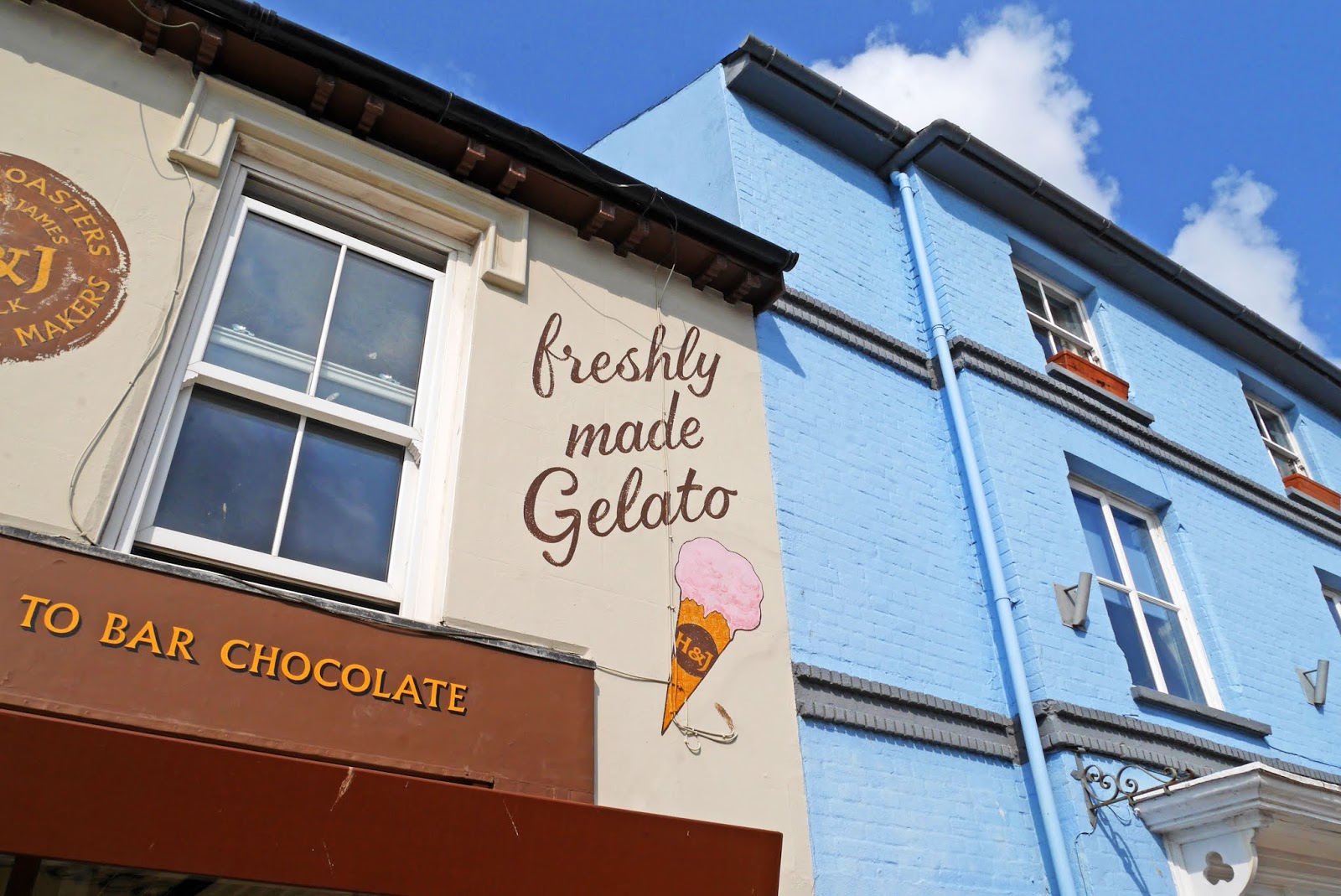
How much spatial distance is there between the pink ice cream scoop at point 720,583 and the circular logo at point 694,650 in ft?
0.50

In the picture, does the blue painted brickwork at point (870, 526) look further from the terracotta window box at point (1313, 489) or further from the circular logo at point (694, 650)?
the terracotta window box at point (1313, 489)

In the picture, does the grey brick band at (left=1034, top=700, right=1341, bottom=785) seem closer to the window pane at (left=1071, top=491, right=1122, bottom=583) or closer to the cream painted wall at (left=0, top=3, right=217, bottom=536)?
the window pane at (left=1071, top=491, right=1122, bottom=583)

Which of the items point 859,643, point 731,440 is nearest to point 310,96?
point 731,440

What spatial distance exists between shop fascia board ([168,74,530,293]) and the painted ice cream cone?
1879mm

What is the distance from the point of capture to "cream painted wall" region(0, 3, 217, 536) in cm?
394

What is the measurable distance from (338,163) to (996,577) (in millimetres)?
4934

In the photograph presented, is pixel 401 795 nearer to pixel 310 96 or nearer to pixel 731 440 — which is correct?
pixel 731 440

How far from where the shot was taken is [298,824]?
3.33m

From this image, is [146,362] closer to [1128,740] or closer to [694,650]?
[694,650]

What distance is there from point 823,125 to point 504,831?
7.01 meters

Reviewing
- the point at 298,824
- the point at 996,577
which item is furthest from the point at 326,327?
the point at 996,577

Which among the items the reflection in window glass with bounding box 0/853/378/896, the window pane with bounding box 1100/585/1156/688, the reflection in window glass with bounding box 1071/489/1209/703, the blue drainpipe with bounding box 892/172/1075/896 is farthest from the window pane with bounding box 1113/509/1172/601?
the reflection in window glass with bounding box 0/853/378/896

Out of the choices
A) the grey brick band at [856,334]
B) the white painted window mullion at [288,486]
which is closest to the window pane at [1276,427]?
the grey brick band at [856,334]

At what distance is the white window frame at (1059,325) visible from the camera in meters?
9.55
